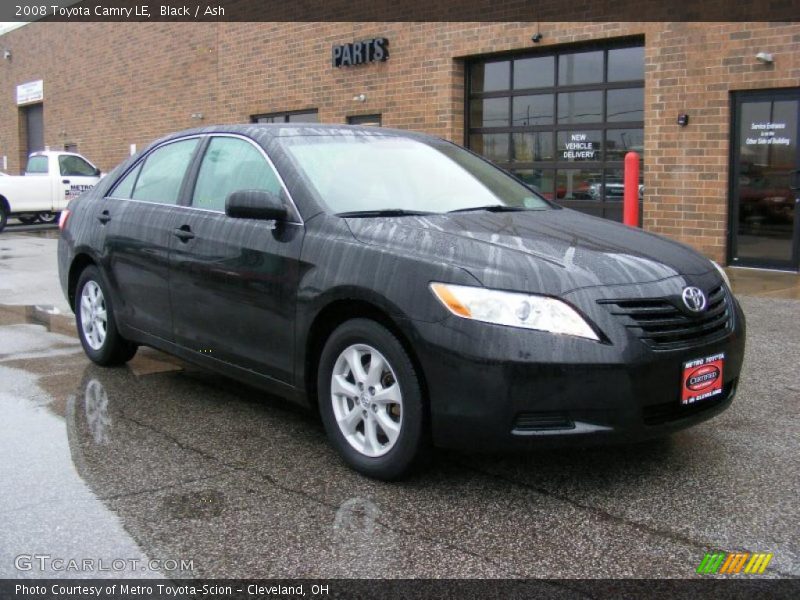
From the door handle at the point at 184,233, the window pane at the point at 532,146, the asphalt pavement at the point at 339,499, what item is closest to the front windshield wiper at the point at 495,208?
the asphalt pavement at the point at 339,499

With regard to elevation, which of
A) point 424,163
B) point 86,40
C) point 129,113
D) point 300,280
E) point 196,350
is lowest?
point 196,350

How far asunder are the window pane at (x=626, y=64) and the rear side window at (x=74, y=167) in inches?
556

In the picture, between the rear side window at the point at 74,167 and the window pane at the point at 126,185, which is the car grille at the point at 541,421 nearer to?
the window pane at the point at 126,185

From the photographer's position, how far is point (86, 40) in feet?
85.5

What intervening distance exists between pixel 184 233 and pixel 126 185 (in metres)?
1.20

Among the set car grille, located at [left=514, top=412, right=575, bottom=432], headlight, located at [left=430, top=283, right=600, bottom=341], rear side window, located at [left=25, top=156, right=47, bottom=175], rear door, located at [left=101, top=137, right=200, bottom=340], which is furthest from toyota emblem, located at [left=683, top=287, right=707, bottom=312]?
rear side window, located at [left=25, top=156, right=47, bottom=175]

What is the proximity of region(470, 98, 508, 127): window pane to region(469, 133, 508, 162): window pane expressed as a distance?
18 cm

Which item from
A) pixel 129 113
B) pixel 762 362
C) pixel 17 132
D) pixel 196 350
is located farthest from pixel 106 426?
pixel 17 132

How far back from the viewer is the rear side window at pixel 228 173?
4.75m

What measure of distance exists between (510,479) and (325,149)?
6.61 ft

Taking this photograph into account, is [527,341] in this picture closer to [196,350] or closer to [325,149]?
[325,149]

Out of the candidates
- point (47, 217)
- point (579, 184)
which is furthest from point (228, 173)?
point (47, 217)

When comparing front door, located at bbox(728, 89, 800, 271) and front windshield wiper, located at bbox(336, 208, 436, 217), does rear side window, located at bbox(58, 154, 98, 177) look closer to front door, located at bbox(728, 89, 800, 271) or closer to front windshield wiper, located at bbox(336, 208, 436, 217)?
front door, located at bbox(728, 89, 800, 271)

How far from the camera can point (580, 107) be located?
1331cm
